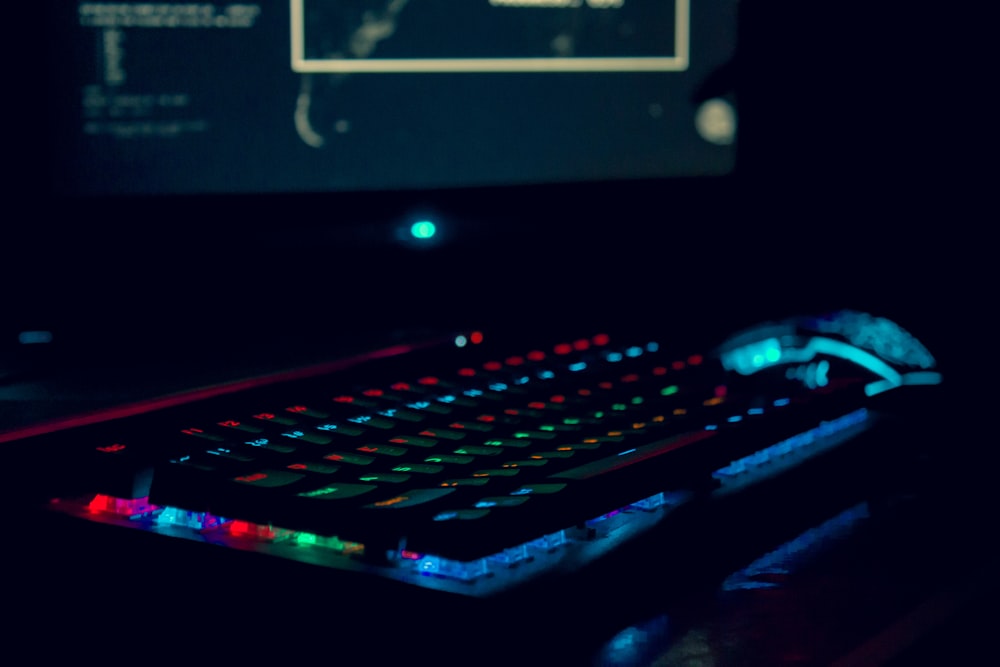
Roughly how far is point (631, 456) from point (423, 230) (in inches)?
15.8

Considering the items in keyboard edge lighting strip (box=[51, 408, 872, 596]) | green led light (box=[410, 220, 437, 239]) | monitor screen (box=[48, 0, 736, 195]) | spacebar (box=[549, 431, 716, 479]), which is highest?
monitor screen (box=[48, 0, 736, 195])

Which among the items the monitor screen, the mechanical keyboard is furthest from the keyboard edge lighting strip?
the monitor screen

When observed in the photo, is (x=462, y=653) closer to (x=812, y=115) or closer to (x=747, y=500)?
(x=747, y=500)

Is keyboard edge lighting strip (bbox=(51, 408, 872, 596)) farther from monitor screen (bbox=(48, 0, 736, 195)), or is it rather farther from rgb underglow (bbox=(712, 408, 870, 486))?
monitor screen (bbox=(48, 0, 736, 195))

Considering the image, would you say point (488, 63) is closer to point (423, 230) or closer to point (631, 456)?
point (423, 230)

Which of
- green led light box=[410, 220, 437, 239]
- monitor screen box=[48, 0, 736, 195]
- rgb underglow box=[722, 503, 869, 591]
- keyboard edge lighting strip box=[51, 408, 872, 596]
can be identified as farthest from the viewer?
green led light box=[410, 220, 437, 239]

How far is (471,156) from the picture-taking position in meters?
0.90

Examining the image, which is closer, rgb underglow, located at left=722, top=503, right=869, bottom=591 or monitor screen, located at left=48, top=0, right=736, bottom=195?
rgb underglow, located at left=722, top=503, right=869, bottom=591

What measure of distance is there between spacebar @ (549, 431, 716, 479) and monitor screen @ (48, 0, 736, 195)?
373 millimetres

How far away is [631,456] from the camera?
22.0 inches

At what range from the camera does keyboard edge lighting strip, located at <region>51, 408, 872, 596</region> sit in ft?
1.43

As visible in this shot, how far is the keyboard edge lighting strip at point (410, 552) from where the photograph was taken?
1.43 feet

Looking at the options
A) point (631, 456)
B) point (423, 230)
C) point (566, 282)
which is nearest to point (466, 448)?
point (631, 456)

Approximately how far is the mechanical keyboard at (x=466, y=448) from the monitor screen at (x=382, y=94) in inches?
6.8
